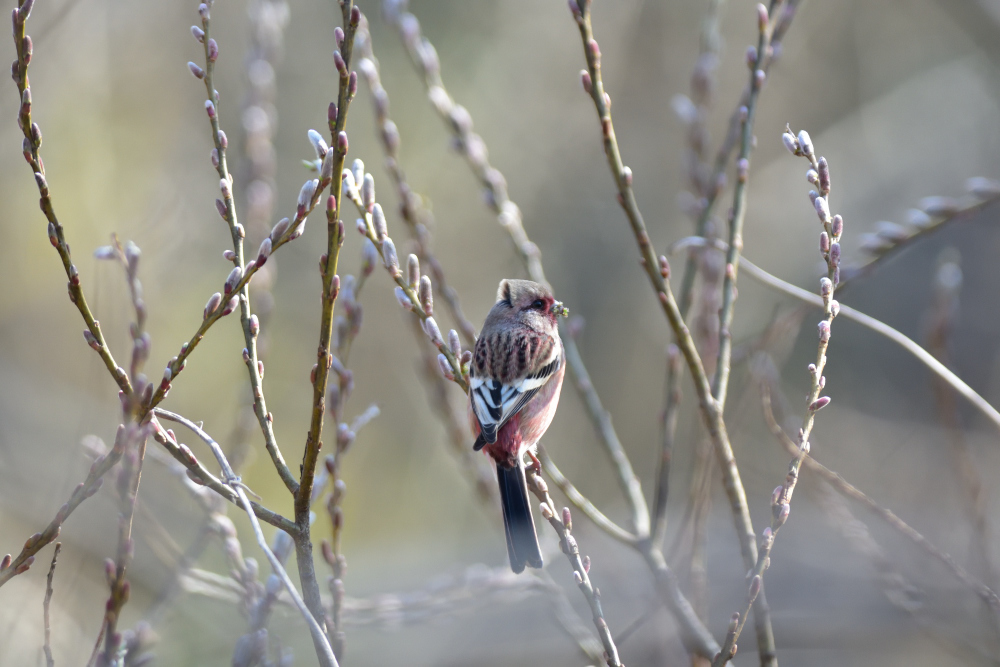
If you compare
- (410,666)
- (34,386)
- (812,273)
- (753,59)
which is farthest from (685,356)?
(812,273)

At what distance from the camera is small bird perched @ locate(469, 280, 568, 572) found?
10.3 feet

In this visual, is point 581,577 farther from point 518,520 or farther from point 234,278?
point 234,278

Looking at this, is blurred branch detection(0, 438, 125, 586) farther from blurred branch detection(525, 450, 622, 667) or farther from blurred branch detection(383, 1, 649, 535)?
blurred branch detection(383, 1, 649, 535)

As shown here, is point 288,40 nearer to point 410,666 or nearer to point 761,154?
point 761,154

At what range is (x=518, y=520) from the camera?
3.11m

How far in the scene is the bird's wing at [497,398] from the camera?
10.7ft

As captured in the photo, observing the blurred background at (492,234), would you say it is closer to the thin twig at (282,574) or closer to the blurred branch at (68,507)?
the thin twig at (282,574)

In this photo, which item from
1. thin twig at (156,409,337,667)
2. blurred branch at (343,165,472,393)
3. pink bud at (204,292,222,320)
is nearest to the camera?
thin twig at (156,409,337,667)

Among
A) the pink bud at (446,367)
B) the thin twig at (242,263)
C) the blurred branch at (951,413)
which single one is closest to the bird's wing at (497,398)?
the pink bud at (446,367)

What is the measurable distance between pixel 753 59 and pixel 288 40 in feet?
26.2

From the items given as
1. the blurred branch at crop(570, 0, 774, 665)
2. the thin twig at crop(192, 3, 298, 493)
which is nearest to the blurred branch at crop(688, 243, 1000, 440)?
the blurred branch at crop(570, 0, 774, 665)

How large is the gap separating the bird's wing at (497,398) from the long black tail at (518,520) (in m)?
0.18

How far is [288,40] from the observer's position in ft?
31.7

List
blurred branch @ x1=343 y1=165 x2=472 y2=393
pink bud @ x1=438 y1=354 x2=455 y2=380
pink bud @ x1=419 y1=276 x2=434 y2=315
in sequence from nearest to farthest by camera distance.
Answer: blurred branch @ x1=343 y1=165 x2=472 y2=393 → pink bud @ x1=419 y1=276 x2=434 y2=315 → pink bud @ x1=438 y1=354 x2=455 y2=380
